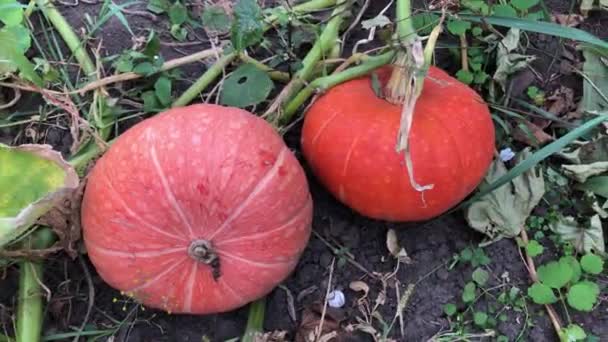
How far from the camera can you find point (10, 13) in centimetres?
209

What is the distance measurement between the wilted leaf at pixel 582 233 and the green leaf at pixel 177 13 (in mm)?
1229

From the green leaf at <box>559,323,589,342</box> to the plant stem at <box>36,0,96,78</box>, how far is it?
1.45m

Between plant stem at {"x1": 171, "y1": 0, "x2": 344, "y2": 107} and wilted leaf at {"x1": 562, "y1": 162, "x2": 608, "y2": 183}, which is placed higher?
plant stem at {"x1": 171, "y1": 0, "x2": 344, "y2": 107}

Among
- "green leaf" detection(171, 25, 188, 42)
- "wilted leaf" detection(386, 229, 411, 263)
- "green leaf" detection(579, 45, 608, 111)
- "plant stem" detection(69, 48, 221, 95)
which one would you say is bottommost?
"wilted leaf" detection(386, 229, 411, 263)

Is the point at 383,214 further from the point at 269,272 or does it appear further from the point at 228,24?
the point at 228,24

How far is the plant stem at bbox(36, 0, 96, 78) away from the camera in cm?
221

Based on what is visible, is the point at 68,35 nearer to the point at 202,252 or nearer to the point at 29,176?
the point at 29,176

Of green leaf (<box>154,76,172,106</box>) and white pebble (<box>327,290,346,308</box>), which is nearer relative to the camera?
white pebble (<box>327,290,346,308</box>)

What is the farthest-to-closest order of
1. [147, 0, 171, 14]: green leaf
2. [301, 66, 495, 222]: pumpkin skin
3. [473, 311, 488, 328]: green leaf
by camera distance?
[147, 0, 171, 14]: green leaf
[473, 311, 488, 328]: green leaf
[301, 66, 495, 222]: pumpkin skin

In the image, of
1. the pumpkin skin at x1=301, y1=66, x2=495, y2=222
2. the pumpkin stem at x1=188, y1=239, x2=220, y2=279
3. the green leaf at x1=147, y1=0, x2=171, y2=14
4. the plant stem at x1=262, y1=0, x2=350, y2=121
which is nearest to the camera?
the pumpkin stem at x1=188, y1=239, x2=220, y2=279

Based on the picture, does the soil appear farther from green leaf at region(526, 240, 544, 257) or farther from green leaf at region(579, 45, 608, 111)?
green leaf at region(579, 45, 608, 111)

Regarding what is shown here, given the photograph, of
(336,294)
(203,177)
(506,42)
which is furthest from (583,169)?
(203,177)

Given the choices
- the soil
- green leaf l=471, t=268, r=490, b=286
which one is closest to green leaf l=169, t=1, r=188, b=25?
the soil

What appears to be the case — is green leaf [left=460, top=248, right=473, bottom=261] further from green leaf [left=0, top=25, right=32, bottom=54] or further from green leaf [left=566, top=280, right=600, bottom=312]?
green leaf [left=0, top=25, right=32, bottom=54]
